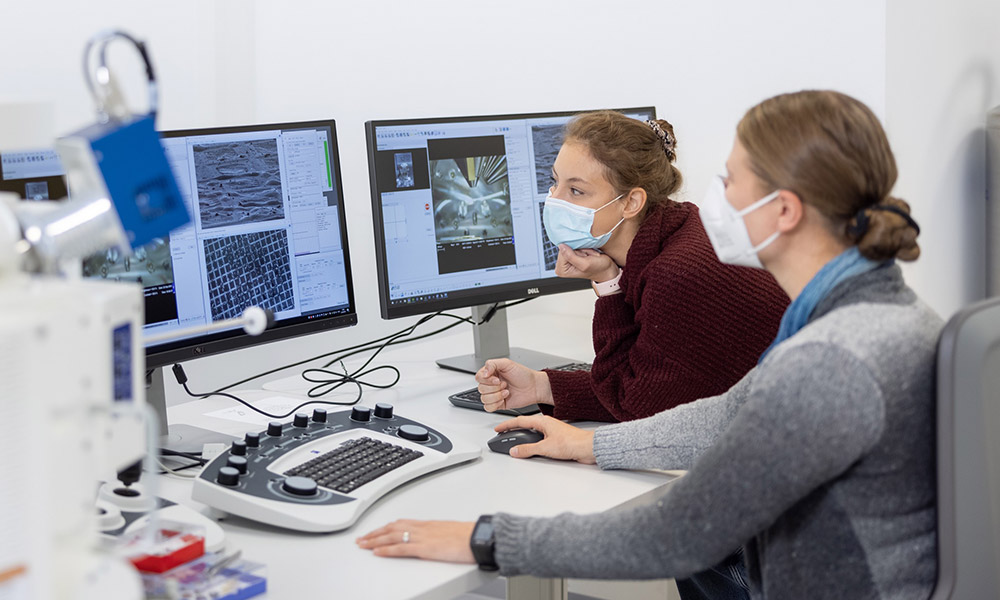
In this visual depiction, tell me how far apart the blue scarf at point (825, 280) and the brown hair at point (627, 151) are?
0.64 meters

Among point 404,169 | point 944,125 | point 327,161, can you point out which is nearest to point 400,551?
point 327,161

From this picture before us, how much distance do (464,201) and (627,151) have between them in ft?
1.18

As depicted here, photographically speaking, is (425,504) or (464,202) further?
(464,202)

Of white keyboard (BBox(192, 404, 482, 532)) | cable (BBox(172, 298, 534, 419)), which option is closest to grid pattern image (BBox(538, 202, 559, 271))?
cable (BBox(172, 298, 534, 419))

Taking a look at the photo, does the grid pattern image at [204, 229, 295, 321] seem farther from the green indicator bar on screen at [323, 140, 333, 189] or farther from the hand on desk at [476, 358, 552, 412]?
the hand on desk at [476, 358, 552, 412]

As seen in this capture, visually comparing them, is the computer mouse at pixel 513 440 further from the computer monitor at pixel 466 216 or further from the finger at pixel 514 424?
the computer monitor at pixel 466 216

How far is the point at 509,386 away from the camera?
1.72 metres

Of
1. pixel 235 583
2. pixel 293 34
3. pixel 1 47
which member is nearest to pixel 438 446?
pixel 235 583

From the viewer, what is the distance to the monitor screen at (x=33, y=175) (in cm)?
126

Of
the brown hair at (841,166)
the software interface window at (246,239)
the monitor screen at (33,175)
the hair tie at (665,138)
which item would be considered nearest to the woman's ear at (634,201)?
the hair tie at (665,138)

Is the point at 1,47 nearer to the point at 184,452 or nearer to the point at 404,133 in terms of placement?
the point at 404,133

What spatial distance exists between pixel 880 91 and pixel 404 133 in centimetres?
113

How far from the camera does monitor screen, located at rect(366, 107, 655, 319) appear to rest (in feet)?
5.99

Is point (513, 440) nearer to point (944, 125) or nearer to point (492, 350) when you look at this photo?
point (492, 350)
